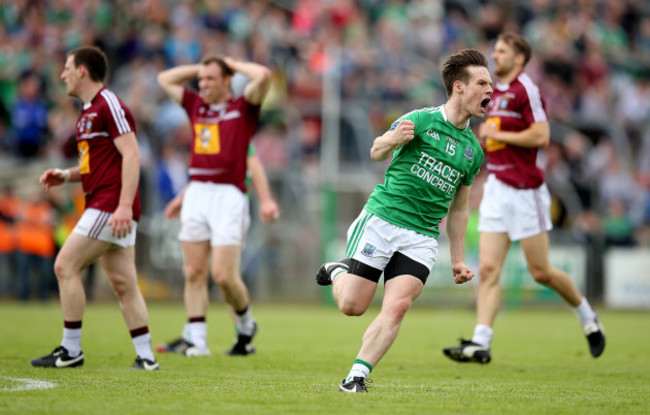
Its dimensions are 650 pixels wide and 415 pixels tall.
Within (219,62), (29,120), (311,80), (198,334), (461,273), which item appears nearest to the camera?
(461,273)

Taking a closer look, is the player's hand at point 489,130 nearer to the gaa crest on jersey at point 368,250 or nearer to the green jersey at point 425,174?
the green jersey at point 425,174

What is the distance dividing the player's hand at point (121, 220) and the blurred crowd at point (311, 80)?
912 centimetres

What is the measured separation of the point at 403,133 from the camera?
5.97 metres

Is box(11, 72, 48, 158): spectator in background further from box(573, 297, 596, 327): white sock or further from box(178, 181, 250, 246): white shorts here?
box(573, 297, 596, 327): white sock

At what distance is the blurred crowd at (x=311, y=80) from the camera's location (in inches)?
683

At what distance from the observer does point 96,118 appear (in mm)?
7441

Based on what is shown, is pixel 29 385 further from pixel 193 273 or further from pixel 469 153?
pixel 469 153

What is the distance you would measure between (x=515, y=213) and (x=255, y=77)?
9.38 ft

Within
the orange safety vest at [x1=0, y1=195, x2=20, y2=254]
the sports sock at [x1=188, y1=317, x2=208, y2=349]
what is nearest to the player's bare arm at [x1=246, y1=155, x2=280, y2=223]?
the sports sock at [x1=188, y1=317, x2=208, y2=349]

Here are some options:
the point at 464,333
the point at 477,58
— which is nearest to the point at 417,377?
the point at 477,58

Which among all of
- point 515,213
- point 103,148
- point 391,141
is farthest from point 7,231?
point 391,141

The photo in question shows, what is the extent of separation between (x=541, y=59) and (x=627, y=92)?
2.22 meters

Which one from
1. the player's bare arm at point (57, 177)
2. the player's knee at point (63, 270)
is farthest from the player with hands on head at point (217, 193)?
the player's knee at point (63, 270)

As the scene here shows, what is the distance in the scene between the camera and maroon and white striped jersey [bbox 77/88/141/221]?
7410 millimetres
